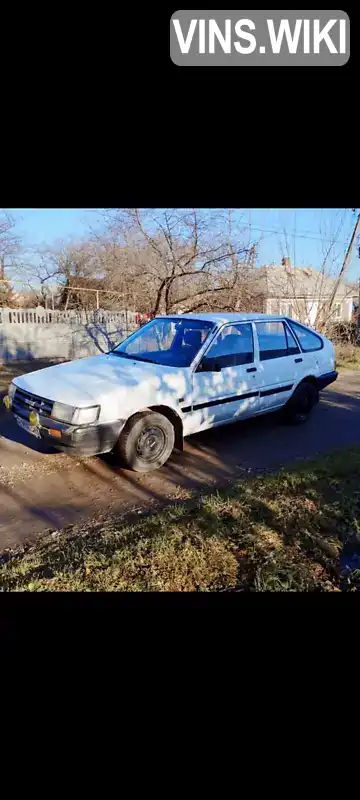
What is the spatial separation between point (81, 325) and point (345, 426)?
336 inches

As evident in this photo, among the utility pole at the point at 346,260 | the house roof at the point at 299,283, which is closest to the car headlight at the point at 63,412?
the house roof at the point at 299,283

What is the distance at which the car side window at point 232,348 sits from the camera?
14.2ft

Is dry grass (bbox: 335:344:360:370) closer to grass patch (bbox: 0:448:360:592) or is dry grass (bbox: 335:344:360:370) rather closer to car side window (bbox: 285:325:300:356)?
car side window (bbox: 285:325:300:356)

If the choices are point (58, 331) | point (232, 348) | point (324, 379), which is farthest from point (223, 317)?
point (58, 331)

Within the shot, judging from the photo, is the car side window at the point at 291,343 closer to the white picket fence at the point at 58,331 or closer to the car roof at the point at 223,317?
the car roof at the point at 223,317

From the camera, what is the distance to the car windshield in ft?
14.2

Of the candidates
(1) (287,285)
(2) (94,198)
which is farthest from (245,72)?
(1) (287,285)

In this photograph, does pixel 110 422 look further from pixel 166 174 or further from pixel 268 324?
pixel 268 324

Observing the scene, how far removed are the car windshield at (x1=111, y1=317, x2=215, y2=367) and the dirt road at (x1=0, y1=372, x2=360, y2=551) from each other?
1.13m

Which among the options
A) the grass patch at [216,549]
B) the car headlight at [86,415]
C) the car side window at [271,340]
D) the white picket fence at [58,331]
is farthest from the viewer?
the white picket fence at [58,331]

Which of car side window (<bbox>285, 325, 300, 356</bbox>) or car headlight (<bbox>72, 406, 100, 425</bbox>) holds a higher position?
car side window (<bbox>285, 325, 300, 356</bbox>)

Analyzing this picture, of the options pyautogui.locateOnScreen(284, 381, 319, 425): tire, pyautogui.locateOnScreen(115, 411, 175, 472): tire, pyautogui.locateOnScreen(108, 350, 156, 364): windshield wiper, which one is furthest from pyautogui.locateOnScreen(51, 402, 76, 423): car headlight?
pyautogui.locateOnScreen(284, 381, 319, 425): tire

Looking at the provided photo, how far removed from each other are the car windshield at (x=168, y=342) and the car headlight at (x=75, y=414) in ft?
3.71

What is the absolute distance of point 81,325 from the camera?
11602mm
